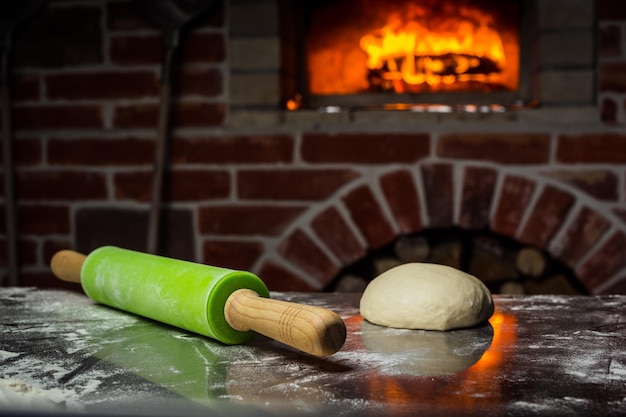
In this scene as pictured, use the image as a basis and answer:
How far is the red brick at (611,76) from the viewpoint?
159 cm

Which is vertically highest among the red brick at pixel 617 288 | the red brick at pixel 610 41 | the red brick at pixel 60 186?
the red brick at pixel 610 41

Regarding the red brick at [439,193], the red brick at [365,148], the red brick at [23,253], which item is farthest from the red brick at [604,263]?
the red brick at [23,253]

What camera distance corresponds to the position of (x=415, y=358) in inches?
27.6

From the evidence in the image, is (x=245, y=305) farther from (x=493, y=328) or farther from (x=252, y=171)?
(x=252, y=171)

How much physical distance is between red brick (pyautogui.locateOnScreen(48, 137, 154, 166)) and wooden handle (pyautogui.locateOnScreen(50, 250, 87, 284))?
2.54 feet

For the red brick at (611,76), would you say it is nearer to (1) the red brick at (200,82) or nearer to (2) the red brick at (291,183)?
(2) the red brick at (291,183)

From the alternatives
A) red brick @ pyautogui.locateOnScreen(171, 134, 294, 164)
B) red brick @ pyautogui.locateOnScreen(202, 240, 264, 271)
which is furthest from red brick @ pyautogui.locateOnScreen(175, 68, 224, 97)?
red brick @ pyautogui.locateOnScreen(202, 240, 264, 271)

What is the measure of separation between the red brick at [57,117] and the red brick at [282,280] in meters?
0.55

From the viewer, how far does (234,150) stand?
5.66 ft

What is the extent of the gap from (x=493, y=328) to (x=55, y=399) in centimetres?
47

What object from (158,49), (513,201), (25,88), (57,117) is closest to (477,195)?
(513,201)

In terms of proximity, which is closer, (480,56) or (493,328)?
(493,328)

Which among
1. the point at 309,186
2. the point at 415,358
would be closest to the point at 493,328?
the point at 415,358

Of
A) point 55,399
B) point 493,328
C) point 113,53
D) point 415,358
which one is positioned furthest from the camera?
point 113,53
